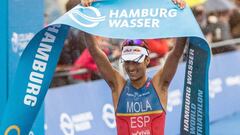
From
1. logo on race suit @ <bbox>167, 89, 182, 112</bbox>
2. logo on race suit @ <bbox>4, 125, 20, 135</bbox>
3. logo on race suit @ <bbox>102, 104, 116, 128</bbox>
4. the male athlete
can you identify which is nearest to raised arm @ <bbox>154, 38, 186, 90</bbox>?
the male athlete

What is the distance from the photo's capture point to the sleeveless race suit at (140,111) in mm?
6469

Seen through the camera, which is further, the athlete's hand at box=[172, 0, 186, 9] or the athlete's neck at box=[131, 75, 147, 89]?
the athlete's neck at box=[131, 75, 147, 89]

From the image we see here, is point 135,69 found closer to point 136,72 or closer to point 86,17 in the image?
point 136,72

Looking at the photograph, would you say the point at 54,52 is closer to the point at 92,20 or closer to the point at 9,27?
the point at 92,20

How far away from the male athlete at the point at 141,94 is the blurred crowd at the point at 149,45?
7.88 ft

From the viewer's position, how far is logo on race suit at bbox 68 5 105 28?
6.14 metres

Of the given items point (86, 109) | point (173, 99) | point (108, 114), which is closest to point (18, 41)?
point (86, 109)

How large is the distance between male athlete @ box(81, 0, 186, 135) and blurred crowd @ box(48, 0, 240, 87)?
240 cm

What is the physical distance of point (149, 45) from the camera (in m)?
10.9

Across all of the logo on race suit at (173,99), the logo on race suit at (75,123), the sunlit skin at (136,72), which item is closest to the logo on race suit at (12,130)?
the sunlit skin at (136,72)

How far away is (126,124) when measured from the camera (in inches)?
256

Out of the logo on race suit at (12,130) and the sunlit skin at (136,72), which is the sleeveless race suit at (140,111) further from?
the logo on race suit at (12,130)

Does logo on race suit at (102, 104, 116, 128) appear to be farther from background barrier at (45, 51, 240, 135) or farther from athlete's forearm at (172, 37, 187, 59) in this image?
athlete's forearm at (172, 37, 187, 59)

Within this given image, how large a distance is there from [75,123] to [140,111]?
3.05 m
